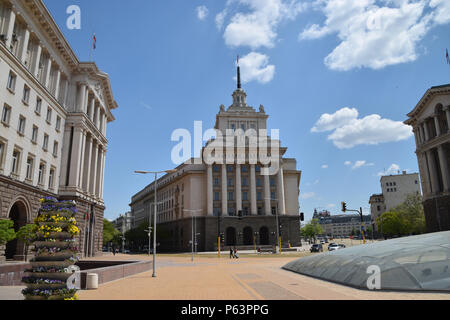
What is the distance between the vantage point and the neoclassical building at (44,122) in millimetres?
30702

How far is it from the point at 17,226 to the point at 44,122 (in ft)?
38.8

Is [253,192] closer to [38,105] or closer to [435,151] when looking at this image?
[435,151]

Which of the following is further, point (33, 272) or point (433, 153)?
point (433, 153)

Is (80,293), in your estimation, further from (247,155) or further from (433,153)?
(247,155)

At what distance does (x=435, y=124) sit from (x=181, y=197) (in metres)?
63.4

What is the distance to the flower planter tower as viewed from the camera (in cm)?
1073

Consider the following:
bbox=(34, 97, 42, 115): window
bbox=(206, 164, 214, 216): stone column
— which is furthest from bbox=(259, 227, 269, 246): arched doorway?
bbox=(34, 97, 42, 115): window

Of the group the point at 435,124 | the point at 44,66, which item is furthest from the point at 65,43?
the point at 435,124

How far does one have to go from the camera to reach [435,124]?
58.6 m

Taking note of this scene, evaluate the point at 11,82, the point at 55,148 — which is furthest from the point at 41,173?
the point at 11,82

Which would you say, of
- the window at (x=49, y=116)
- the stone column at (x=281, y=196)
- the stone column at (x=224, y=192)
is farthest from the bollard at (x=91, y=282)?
the stone column at (x=281, y=196)

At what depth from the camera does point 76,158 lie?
4447 cm

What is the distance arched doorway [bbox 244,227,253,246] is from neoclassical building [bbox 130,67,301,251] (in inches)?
2.9
